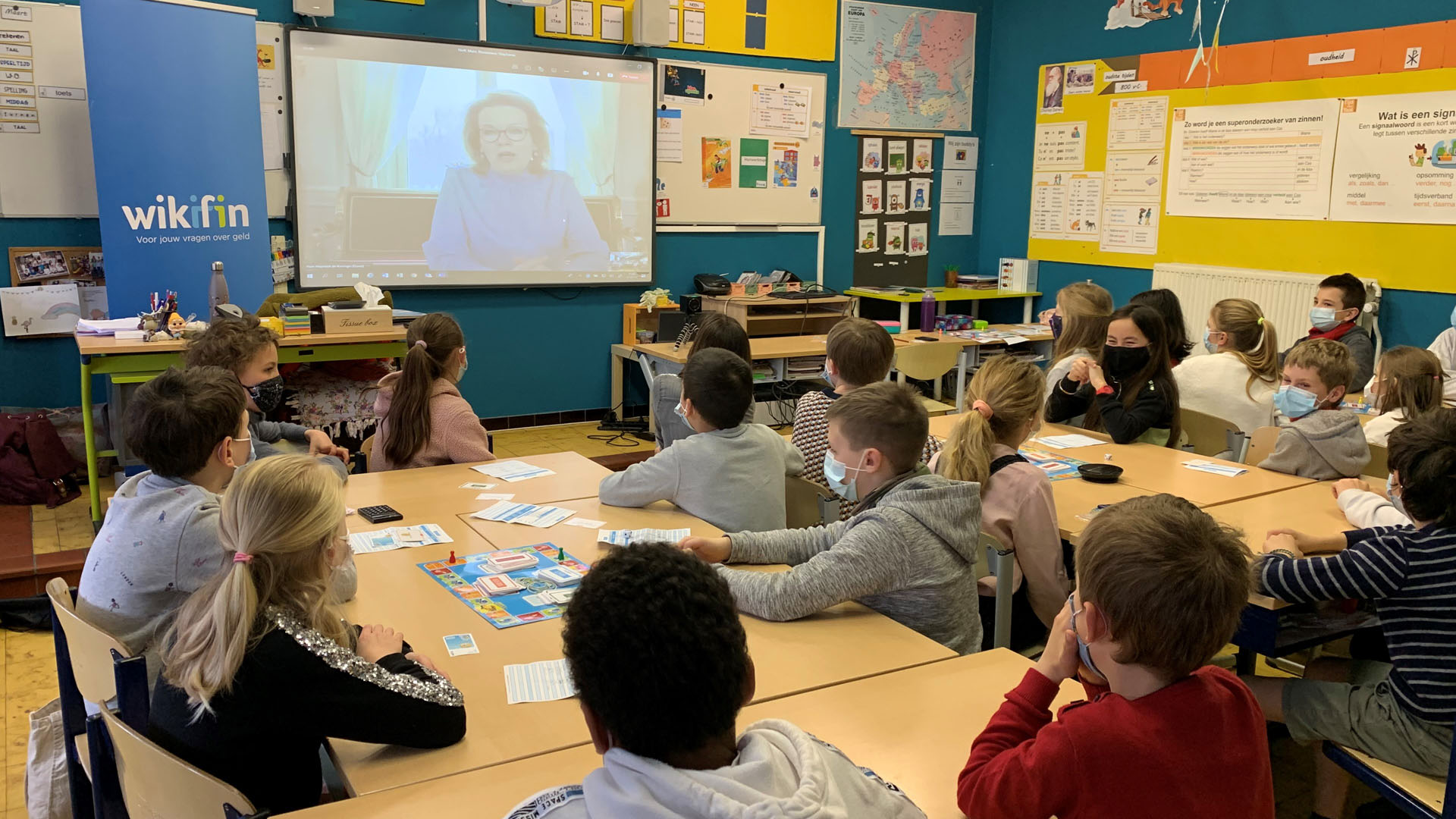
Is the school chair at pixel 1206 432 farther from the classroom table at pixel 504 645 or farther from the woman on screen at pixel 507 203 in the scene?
the woman on screen at pixel 507 203

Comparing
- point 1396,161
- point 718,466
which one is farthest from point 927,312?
point 718,466

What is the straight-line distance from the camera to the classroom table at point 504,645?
1590 mm

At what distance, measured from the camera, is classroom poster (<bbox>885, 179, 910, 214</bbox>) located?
25.6ft

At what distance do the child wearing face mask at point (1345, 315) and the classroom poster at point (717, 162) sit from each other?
11.7 feet

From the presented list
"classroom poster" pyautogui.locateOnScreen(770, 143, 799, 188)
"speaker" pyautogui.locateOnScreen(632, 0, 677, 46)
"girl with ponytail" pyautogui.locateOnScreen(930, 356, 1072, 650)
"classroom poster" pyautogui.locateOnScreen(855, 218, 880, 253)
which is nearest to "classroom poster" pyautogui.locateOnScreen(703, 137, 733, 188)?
"classroom poster" pyautogui.locateOnScreen(770, 143, 799, 188)

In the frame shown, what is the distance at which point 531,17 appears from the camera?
20.5ft

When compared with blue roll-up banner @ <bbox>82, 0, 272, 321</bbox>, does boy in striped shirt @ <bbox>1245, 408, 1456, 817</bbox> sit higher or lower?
lower

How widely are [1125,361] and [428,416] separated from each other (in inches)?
99.3

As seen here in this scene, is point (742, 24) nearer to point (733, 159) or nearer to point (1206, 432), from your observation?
point (733, 159)

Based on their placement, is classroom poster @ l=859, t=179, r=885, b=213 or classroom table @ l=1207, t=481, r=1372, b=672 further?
classroom poster @ l=859, t=179, r=885, b=213

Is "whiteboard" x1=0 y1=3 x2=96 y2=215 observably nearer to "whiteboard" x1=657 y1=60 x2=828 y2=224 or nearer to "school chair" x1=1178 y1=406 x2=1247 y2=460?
"whiteboard" x1=657 y1=60 x2=828 y2=224

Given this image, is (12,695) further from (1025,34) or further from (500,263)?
(1025,34)

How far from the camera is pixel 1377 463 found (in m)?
3.48

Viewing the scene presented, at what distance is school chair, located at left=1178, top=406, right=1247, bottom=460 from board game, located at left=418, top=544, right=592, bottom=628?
2620 millimetres
